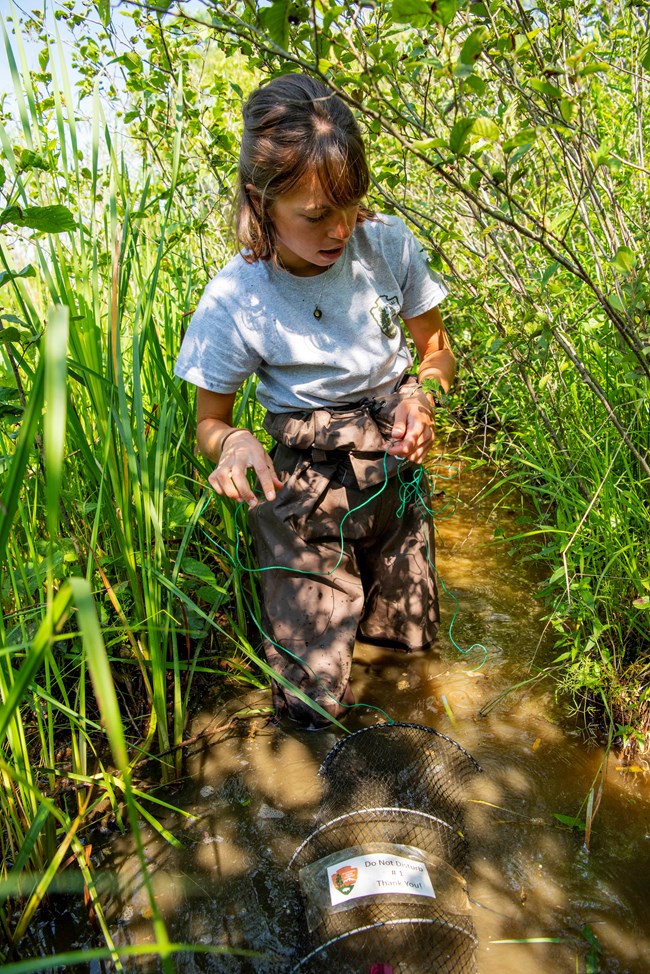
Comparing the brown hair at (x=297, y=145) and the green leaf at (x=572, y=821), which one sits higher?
the brown hair at (x=297, y=145)

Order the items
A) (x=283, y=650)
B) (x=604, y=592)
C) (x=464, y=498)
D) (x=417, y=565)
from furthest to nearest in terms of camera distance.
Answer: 1. (x=464, y=498)
2. (x=417, y=565)
3. (x=283, y=650)
4. (x=604, y=592)

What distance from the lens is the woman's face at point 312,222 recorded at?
1.79 m

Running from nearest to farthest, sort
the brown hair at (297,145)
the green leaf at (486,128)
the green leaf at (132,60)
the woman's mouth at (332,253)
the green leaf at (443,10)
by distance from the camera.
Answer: the green leaf at (443,10) → the green leaf at (486,128) → the brown hair at (297,145) → the woman's mouth at (332,253) → the green leaf at (132,60)

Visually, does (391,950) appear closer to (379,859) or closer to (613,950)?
(379,859)

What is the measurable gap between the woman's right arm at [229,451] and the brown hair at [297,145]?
56cm

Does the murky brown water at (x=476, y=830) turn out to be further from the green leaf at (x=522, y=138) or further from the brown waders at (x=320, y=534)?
the green leaf at (x=522, y=138)

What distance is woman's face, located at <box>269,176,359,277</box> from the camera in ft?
5.86

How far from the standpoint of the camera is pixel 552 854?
63.3 inches

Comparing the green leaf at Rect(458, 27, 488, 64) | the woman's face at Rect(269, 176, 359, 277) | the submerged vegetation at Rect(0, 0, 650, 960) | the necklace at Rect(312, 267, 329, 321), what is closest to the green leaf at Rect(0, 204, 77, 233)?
the submerged vegetation at Rect(0, 0, 650, 960)

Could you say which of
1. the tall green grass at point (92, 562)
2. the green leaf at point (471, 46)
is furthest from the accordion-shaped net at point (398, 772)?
the green leaf at point (471, 46)

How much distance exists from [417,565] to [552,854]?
96 centimetres

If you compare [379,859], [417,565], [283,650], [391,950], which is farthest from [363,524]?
[391,950]

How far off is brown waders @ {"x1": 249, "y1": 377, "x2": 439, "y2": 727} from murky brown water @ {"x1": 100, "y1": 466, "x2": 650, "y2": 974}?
0.15m

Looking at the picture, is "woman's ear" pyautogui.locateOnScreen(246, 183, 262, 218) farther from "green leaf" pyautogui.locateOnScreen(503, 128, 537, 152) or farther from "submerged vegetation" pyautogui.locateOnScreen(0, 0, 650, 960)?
"green leaf" pyautogui.locateOnScreen(503, 128, 537, 152)
